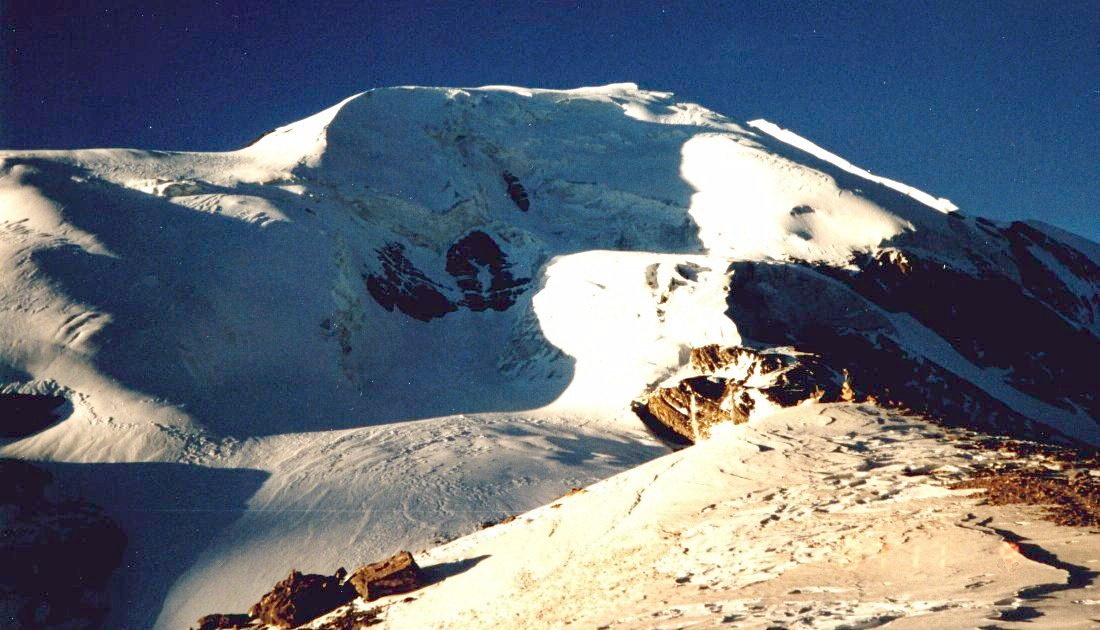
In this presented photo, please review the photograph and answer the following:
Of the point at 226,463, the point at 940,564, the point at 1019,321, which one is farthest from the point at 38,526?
Answer: the point at 1019,321

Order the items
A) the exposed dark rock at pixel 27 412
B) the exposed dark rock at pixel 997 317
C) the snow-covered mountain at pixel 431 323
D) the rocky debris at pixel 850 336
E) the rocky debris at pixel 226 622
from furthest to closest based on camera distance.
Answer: the exposed dark rock at pixel 997 317, the rocky debris at pixel 850 336, the exposed dark rock at pixel 27 412, the snow-covered mountain at pixel 431 323, the rocky debris at pixel 226 622

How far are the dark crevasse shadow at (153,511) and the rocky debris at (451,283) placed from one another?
13.6 m

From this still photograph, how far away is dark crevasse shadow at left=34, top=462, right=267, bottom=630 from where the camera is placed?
12.1 metres

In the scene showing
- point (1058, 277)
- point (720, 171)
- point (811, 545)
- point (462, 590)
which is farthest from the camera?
point (720, 171)

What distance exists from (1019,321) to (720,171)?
55.2ft

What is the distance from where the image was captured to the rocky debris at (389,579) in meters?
8.36

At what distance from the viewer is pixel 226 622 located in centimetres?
938

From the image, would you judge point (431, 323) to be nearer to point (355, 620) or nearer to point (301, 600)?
point (301, 600)

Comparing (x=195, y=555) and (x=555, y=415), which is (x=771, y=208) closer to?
(x=555, y=415)

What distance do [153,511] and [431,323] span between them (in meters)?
16.0

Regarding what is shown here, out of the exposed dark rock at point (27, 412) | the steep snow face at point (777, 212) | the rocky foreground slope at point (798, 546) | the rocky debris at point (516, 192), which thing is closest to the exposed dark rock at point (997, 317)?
the steep snow face at point (777, 212)

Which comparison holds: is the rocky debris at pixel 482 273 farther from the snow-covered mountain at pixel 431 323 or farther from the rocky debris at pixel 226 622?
the rocky debris at pixel 226 622

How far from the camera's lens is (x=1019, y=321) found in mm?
29250

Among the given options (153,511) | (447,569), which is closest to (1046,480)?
(447,569)
